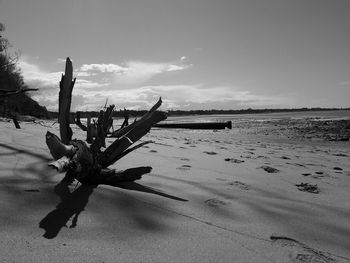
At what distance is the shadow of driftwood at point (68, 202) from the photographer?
3.66 feet

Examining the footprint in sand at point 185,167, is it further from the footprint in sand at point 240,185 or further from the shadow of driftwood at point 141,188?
the shadow of driftwood at point 141,188

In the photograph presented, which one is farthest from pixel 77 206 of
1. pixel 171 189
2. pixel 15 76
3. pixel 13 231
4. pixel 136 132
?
pixel 15 76

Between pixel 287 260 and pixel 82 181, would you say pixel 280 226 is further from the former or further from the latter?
pixel 82 181

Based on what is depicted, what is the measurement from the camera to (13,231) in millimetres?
1038

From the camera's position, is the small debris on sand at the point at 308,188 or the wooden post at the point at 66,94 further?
the small debris on sand at the point at 308,188

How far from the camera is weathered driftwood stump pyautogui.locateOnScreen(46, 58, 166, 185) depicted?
150 cm

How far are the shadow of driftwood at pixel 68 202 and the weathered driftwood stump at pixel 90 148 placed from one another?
0.17ft

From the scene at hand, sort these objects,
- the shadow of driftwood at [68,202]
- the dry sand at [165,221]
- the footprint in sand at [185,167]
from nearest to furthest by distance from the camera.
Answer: the dry sand at [165,221], the shadow of driftwood at [68,202], the footprint in sand at [185,167]

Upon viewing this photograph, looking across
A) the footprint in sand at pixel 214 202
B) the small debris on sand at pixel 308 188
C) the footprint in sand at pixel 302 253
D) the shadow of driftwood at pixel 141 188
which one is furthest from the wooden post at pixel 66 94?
the small debris on sand at pixel 308 188

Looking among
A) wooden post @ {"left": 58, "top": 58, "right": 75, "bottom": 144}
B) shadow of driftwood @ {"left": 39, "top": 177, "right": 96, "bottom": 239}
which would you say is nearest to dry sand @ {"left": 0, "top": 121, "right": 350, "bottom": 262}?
shadow of driftwood @ {"left": 39, "top": 177, "right": 96, "bottom": 239}

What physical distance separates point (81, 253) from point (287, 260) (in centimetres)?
67

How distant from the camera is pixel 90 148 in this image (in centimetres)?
176

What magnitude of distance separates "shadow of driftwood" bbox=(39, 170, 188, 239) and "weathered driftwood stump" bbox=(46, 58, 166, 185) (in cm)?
5

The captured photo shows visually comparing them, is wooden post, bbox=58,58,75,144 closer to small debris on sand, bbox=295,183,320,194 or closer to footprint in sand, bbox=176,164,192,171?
footprint in sand, bbox=176,164,192,171
